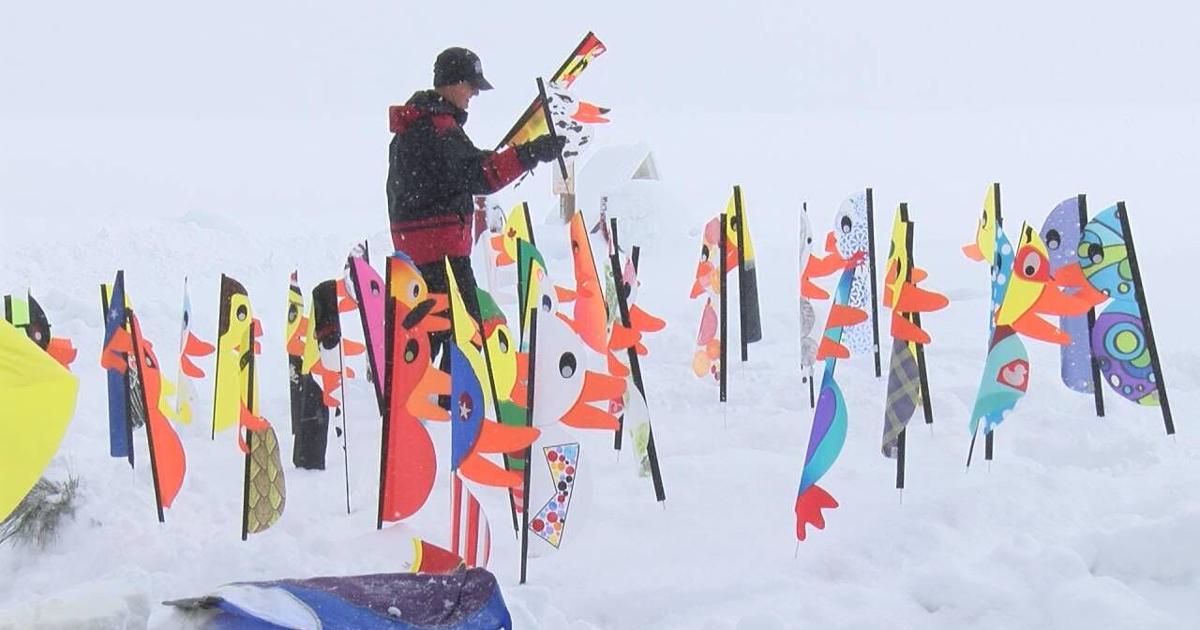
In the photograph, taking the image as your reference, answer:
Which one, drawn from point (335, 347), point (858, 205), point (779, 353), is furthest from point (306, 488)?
point (779, 353)

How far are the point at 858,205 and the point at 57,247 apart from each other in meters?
6.50

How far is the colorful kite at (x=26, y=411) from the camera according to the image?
2012 mm

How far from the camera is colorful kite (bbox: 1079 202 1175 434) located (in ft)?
11.1

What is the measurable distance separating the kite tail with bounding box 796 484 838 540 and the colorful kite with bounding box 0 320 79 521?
5.63 feet

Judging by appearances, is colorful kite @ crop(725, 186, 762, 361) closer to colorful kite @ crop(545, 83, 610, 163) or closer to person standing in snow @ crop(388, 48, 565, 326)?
colorful kite @ crop(545, 83, 610, 163)

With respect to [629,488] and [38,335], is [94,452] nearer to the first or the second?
[38,335]

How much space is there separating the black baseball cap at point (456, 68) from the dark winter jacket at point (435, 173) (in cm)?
6

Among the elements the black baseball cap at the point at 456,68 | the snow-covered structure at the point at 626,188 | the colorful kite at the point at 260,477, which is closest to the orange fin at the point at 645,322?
the black baseball cap at the point at 456,68

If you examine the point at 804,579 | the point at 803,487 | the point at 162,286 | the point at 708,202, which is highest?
the point at 708,202

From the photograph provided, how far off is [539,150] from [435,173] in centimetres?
37

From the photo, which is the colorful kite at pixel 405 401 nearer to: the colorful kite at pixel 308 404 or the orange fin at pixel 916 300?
the colorful kite at pixel 308 404

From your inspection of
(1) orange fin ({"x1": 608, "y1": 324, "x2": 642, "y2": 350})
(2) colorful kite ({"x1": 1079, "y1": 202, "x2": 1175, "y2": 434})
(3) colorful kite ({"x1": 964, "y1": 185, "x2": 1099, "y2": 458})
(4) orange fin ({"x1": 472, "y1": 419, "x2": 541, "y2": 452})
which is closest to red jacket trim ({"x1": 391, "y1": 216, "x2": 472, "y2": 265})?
(1) orange fin ({"x1": 608, "y1": 324, "x2": 642, "y2": 350})

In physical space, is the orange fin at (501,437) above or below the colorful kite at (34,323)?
below

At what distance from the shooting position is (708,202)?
45.9 ft
